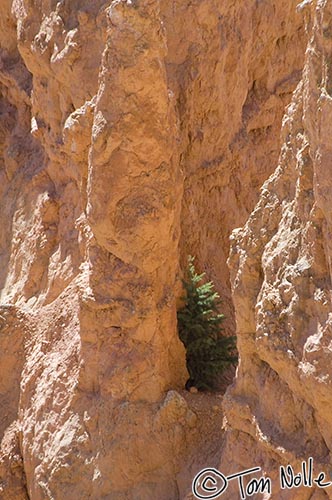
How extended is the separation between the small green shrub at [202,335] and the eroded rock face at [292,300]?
1.89 m

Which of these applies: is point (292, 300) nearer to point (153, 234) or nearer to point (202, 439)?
point (153, 234)

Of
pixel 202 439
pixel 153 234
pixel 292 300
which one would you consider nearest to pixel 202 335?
pixel 202 439

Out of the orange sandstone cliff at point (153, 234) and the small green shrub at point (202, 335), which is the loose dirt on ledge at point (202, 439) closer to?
the orange sandstone cliff at point (153, 234)

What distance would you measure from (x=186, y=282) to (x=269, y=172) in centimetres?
273

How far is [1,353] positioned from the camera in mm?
11656

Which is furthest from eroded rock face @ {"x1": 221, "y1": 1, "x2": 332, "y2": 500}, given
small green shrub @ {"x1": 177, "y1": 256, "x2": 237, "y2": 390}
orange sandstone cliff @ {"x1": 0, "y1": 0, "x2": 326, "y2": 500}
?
small green shrub @ {"x1": 177, "y1": 256, "x2": 237, "y2": 390}

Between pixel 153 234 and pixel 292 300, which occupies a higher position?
pixel 153 234

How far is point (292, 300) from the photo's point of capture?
271 inches

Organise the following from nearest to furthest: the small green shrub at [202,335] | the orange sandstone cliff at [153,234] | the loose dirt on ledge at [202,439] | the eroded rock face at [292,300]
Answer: the eroded rock face at [292,300] < the orange sandstone cliff at [153,234] < the loose dirt on ledge at [202,439] < the small green shrub at [202,335]

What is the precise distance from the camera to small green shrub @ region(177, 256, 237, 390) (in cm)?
990

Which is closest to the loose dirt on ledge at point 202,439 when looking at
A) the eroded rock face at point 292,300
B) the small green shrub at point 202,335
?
the small green shrub at point 202,335

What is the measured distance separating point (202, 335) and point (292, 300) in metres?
3.30

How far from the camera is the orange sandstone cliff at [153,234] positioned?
6973mm

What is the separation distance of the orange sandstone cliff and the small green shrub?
298 mm
